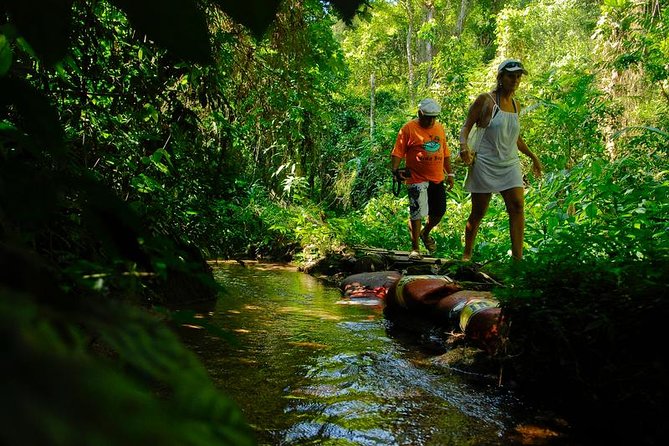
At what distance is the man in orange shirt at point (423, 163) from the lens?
21.7ft

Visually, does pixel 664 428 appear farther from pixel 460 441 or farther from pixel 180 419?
pixel 180 419

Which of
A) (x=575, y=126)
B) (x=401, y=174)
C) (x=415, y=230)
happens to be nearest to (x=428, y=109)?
(x=401, y=174)

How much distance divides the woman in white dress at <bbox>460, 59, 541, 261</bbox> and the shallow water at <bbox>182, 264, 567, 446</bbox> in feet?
5.11

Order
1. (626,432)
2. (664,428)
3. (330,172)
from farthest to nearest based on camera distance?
1. (330,172)
2. (626,432)
3. (664,428)

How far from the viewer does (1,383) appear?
223 millimetres

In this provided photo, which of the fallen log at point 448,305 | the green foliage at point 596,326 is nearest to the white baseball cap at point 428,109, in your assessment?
the fallen log at point 448,305

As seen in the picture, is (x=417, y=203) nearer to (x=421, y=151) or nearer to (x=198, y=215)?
(x=421, y=151)

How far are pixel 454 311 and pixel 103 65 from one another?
2.83 m

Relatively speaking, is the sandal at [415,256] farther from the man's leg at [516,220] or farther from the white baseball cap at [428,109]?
the man's leg at [516,220]

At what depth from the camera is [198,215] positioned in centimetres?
419

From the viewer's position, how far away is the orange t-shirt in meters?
6.66

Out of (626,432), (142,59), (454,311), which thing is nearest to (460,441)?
(626,432)

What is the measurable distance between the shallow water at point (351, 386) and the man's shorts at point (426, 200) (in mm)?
2076

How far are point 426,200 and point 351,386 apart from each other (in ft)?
13.2
